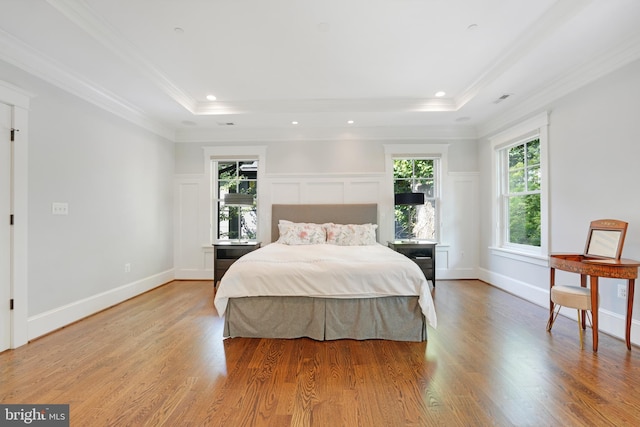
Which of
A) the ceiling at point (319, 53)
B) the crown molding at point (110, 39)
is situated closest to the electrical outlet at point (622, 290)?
the ceiling at point (319, 53)

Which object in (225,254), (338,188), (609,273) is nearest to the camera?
(609,273)

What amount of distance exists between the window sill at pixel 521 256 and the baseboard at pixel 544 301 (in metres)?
0.32

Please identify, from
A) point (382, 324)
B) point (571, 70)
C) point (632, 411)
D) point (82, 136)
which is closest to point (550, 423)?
point (632, 411)

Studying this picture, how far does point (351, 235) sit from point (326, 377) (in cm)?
249

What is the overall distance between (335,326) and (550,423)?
1.53 metres

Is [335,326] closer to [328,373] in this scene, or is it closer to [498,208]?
[328,373]

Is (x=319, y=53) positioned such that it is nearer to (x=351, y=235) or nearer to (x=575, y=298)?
(x=351, y=235)

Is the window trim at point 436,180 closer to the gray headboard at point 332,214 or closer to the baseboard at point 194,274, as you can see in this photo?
the gray headboard at point 332,214

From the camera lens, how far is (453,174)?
4.77m

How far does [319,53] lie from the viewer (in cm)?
276

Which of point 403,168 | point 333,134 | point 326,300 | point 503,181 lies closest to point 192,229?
point 333,134

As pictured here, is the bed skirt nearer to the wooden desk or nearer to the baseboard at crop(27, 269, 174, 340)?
the wooden desk

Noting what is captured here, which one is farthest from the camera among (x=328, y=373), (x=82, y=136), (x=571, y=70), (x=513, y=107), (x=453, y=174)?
(x=453, y=174)

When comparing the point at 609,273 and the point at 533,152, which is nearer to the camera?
the point at 609,273
